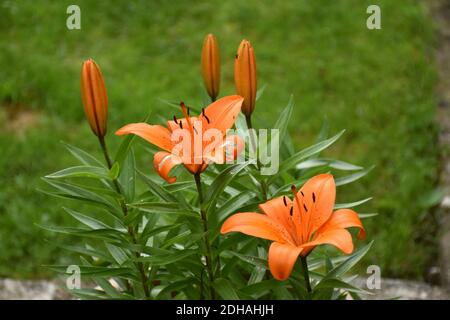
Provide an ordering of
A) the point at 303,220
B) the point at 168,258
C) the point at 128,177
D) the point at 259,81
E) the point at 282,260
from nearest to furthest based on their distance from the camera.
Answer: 1. the point at 282,260
2. the point at 303,220
3. the point at 168,258
4. the point at 128,177
5. the point at 259,81

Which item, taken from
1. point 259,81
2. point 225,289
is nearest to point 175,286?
point 225,289

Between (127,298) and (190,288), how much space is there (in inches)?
4.9

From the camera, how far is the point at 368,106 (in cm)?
314

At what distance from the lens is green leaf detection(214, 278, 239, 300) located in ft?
4.68

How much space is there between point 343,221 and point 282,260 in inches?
5.6

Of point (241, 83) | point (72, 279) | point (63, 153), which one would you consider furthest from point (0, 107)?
point (241, 83)

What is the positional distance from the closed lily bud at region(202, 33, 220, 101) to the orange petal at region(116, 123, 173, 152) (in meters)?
0.23

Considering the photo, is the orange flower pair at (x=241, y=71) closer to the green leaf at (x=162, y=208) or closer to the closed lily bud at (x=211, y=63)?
the closed lily bud at (x=211, y=63)

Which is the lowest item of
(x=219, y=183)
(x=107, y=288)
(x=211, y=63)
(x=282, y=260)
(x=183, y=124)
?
(x=107, y=288)

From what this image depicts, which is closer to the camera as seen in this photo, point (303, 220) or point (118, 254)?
point (303, 220)

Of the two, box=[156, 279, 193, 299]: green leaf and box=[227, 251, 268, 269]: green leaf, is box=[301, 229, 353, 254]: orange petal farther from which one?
box=[156, 279, 193, 299]: green leaf

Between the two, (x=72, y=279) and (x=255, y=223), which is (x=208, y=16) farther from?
(x=255, y=223)

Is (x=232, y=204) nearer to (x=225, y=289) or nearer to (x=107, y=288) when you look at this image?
(x=225, y=289)

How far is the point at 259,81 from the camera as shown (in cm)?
326
